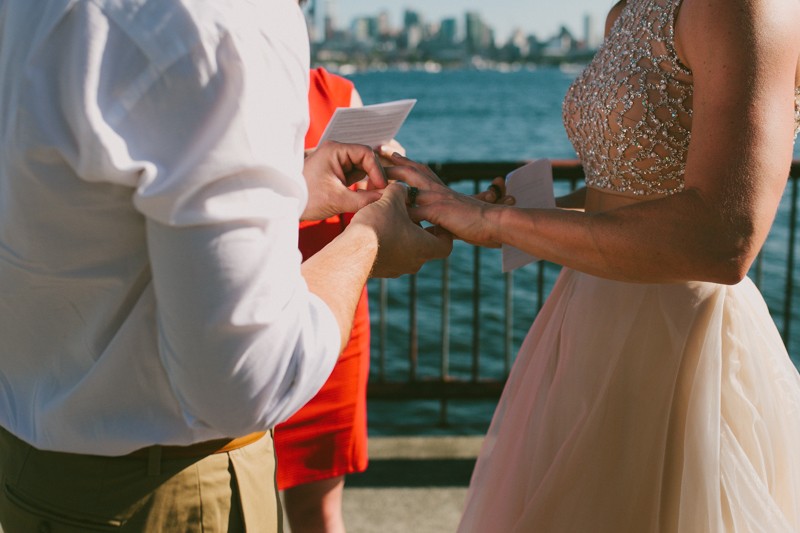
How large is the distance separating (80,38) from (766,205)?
1.19 meters

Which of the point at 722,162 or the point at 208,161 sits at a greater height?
the point at 208,161

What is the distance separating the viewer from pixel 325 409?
2605 mm

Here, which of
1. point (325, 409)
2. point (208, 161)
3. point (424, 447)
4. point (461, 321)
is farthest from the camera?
point (461, 321)

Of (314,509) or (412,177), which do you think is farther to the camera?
(314,509)

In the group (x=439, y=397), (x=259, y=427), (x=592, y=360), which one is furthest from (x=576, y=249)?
(x=439, y=397)

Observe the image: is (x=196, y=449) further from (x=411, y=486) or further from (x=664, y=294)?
(x=411, y=486)

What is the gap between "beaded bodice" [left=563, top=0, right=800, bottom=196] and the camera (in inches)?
67.1

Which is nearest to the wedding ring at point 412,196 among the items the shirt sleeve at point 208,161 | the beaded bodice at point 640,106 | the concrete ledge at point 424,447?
the beaded bodice at point 640,106

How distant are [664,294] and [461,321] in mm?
10325

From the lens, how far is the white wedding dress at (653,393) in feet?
5.58

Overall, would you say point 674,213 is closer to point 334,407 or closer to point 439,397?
point 334,407

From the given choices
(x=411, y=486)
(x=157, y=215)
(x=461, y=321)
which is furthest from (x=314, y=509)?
(x=461, y=321)

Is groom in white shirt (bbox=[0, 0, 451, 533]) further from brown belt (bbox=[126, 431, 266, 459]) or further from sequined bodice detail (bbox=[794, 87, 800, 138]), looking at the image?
sequined bodice detail (bbox=[794, 87, 800, 138])

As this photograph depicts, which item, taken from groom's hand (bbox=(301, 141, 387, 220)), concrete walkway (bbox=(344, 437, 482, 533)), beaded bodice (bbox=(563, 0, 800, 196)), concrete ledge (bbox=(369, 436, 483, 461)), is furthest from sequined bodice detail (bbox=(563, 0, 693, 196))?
concrete ledge (bbox=(369, 436, 483, 461))
